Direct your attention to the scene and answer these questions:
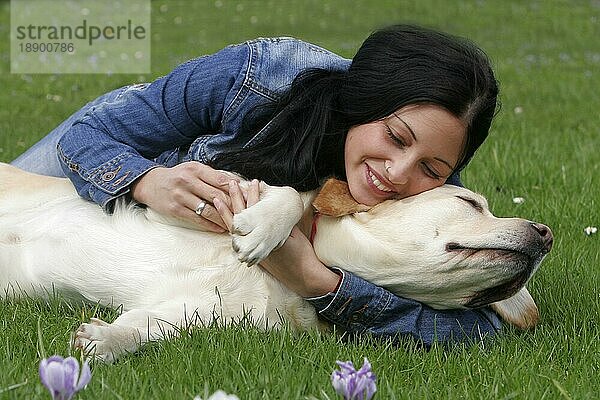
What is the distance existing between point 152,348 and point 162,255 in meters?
0.46

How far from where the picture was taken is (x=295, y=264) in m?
3.19

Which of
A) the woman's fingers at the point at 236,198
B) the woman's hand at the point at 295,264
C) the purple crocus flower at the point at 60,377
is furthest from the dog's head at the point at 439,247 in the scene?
the purple crocus flower at the point at 60,377

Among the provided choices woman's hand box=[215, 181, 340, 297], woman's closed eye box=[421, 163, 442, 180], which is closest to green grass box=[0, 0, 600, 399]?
woman's hand box=[215, 181, 340, 297]

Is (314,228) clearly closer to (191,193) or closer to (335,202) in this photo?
(335,202)

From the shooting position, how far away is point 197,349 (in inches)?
112

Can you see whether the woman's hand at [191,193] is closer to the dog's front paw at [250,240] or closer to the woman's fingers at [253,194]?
the woman's fingers at [253,194]

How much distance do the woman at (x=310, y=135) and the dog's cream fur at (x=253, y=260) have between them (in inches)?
2.9

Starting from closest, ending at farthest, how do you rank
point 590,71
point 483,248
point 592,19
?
point 483,248 → point 590,71 → point 592,19

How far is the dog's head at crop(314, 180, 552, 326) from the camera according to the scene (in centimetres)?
307

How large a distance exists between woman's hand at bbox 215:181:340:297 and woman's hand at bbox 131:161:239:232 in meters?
0.07

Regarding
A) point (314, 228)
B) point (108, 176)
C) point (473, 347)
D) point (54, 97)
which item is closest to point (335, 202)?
point (314, 228)

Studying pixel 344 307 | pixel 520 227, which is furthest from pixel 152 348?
pixel 520 227

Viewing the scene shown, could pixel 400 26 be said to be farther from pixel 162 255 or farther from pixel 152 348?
pixel 152 348

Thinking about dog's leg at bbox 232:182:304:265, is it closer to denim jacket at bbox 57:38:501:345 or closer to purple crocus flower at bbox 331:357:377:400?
denim jacket at bbox 57:38:501:345
